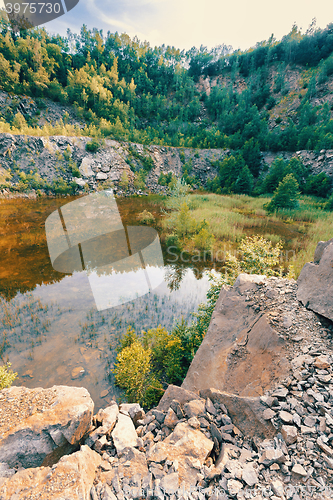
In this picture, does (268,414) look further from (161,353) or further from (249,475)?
(161,353)

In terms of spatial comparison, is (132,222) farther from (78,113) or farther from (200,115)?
(200,115)

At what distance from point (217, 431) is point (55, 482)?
2288mm

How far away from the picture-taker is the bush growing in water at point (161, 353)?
5.30 metres

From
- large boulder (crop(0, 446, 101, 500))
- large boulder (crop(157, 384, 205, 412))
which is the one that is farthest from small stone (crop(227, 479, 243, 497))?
large boulder (crop(0, 446, 101, 500))

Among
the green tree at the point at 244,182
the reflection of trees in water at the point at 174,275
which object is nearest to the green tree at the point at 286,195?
the green tree at the point at 244,182

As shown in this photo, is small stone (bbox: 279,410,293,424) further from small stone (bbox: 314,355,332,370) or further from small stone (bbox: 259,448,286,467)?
small stone (bbox: 314,355,332,370)

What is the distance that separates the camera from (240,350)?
4387 mm

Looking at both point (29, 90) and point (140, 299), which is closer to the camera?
point (140, 299)

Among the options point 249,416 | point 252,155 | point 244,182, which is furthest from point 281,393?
point 252,155

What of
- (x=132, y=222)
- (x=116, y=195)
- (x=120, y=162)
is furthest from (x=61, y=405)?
(x=120, y=162)

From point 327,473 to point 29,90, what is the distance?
55495 millimetres

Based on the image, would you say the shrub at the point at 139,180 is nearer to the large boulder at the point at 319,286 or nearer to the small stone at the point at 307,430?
the large boulder at the point at 319,286

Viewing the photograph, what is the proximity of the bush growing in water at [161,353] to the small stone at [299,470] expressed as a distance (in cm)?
321

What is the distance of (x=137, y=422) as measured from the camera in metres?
Result: 4.05
